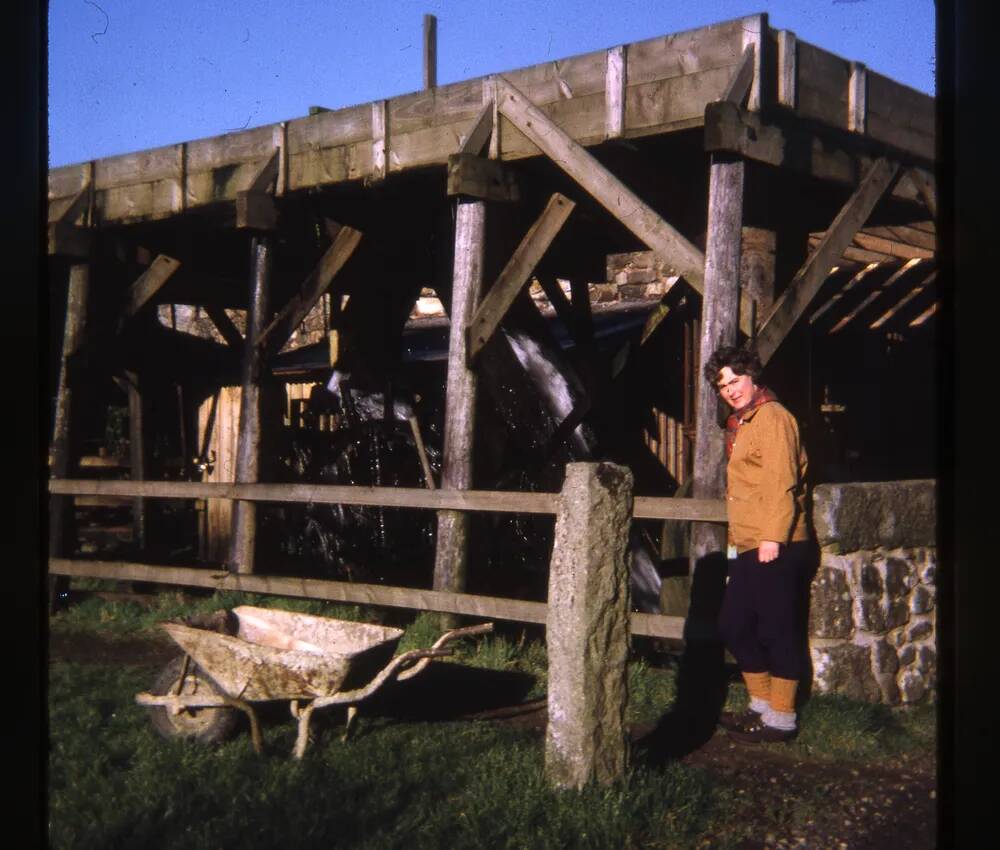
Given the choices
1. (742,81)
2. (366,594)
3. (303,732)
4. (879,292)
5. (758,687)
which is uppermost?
(742,81)

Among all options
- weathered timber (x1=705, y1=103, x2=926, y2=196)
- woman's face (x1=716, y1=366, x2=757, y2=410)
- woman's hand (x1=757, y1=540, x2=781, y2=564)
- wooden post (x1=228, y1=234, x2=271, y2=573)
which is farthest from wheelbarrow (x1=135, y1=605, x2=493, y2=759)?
weathered timber (x1=705, y1=103, x2=926, y2=196)

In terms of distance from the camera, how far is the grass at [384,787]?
4.25 metres

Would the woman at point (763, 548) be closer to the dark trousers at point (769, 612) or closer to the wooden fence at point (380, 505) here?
the dark trousers at point (769, 612)

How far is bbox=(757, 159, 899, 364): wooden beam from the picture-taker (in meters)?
6.27

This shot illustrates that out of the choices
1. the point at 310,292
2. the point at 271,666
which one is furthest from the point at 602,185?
the point at 271,666

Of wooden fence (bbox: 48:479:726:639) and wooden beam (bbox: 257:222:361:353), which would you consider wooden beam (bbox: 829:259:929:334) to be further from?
wooden fence (bbox: 48:479:726:639)

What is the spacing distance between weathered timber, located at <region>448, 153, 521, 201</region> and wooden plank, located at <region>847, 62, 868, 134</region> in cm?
211

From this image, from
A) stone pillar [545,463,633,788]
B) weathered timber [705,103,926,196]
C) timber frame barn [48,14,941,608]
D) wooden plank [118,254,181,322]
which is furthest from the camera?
wooden plank [118,254,181,322]

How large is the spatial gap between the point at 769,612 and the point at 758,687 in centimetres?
41

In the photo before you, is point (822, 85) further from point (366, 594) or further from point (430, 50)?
point (430, 50)

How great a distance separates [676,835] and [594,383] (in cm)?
584

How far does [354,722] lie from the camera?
225 inches

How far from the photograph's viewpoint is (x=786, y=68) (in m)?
6.30

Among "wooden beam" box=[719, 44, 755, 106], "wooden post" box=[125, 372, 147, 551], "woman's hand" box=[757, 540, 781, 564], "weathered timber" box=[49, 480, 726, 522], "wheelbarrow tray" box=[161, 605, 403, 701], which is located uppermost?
"wooden beam" box=[719, 44, 755, 106]
